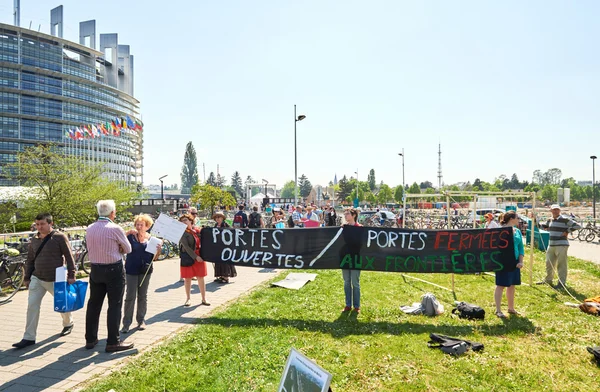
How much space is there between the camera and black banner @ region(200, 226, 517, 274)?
7.10 meters

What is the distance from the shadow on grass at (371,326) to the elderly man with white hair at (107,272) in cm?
157

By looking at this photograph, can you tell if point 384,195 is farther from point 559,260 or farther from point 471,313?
point 471,313

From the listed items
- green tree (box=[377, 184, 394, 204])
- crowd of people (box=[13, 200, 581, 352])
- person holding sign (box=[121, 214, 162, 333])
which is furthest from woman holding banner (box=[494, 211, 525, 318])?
green tree (box=[377, 184, 394, 204])

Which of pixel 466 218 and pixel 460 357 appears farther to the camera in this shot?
pixel 466 218

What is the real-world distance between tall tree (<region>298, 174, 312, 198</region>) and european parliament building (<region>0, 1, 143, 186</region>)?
254 ft

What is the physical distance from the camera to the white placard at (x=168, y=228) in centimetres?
668

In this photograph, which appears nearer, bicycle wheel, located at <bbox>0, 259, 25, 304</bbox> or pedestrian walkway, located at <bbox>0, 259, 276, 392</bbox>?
pedestrian walkway, located at <bbox>0, 259, 276, 392</bbox>

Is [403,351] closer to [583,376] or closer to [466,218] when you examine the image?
[583,376]

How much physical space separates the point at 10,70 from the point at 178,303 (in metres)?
87.4

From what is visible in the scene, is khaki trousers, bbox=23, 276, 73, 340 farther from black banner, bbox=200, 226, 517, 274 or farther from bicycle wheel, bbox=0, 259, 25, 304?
bicycle wheel, bbox=0, 259, 25, 304

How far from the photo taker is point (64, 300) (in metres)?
5.62

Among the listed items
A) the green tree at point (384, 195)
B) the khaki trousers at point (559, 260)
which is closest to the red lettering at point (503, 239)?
the khaki trousers at point (559, 260)

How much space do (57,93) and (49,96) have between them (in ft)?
7.46

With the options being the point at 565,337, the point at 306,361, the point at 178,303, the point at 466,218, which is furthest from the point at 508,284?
the point at 466,218
